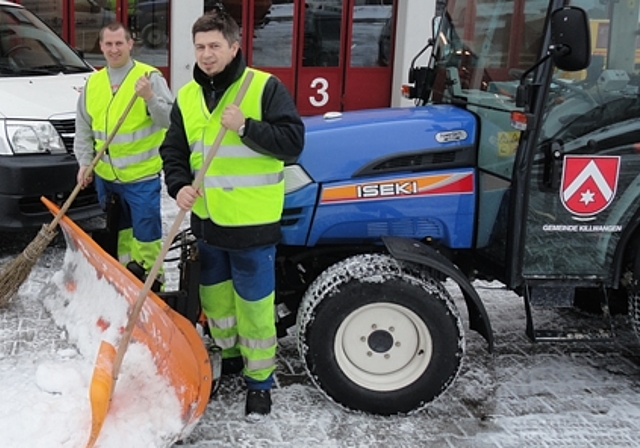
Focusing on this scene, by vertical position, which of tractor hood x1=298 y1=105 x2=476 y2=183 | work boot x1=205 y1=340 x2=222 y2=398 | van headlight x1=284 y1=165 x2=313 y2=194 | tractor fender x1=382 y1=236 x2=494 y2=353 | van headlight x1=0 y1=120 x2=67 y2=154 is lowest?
work boot x1=205 y1=340 x2=222 y2=398

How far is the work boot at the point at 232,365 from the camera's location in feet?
13.4

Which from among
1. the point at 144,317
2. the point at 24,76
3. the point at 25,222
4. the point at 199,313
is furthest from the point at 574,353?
the point at 24,76

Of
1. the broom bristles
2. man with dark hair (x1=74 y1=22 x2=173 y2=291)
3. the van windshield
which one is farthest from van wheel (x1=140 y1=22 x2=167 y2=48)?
the broom bristles

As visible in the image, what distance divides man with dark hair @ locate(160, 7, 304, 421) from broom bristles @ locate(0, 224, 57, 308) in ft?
4.55

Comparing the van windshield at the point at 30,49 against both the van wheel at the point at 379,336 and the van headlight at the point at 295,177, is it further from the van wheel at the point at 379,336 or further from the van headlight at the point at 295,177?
the van wheel at the point at 379,336

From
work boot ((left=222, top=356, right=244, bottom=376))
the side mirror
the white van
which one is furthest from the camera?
the white van

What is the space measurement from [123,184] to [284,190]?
1408 mm

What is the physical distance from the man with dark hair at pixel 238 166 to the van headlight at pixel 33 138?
2.35 metres

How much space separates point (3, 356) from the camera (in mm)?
4195

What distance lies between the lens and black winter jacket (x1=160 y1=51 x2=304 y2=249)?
3326 mm

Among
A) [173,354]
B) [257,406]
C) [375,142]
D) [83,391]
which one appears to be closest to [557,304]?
[375,142]

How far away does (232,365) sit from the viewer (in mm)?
4090

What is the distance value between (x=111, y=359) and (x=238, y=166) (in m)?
0.96

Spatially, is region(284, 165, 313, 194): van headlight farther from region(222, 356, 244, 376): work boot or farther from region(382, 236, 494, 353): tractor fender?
region(222, 356, 244, 376): work boot
